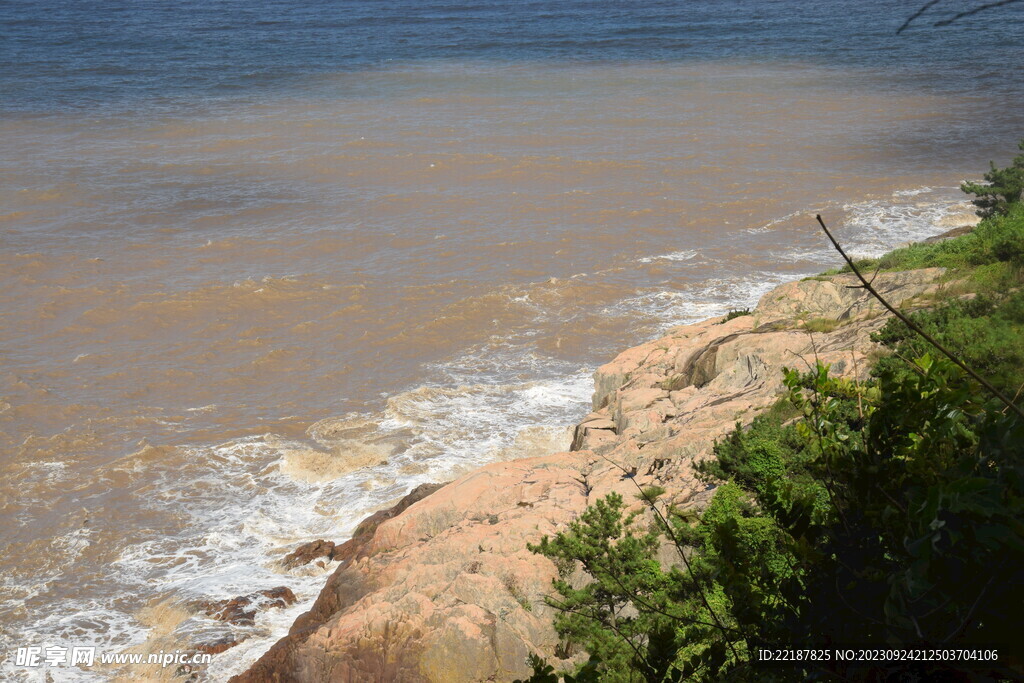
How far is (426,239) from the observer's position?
71.1ft

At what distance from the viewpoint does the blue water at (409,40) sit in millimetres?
39188

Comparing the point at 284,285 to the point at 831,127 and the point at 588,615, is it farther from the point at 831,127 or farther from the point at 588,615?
the point at 831,127

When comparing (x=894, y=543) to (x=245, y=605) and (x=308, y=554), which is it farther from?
(x=308, y=554)

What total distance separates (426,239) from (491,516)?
13270 mm

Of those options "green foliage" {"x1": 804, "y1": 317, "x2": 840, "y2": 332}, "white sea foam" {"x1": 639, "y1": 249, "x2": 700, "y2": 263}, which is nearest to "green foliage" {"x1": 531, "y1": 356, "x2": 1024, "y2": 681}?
"green foliage" {"x1": 804, "y1": 317, "x2": 840, "y2": 332}

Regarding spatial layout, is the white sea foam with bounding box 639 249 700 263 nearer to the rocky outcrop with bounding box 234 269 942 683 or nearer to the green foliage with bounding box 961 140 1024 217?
the green foliage with bounding box 961 140 1024 217

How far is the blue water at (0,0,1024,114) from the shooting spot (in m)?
39.2

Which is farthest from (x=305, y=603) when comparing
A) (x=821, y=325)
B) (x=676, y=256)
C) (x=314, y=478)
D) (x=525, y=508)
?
(x=676, y=256)

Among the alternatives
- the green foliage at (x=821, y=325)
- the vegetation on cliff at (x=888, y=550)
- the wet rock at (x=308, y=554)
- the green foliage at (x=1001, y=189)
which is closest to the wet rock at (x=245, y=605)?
the wet rock at (x=308, y=554)

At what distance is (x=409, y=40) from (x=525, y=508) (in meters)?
45.2

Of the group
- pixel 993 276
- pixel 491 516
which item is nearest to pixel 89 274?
pixel 491 516

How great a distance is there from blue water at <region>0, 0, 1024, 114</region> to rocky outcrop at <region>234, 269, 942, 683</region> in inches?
1165

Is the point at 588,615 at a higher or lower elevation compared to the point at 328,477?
higher

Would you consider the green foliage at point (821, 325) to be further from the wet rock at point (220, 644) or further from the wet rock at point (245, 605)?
the wet rock at point (220, 644)
